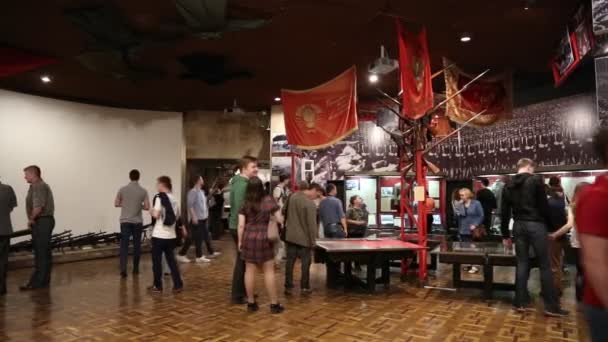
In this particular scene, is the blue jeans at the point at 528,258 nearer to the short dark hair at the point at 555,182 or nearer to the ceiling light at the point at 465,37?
the short dark hair at the point at 555,182

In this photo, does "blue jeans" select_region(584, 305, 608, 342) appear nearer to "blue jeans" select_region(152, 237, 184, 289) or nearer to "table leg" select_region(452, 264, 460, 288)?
"table leg" select_region(452, 264, 460, 288)

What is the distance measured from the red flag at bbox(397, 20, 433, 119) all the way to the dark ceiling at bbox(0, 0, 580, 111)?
0.46 meters

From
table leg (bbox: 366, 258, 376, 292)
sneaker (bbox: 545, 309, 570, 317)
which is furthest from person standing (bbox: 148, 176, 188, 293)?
→ sneaker (bbox: 545, 309, 570, 317)

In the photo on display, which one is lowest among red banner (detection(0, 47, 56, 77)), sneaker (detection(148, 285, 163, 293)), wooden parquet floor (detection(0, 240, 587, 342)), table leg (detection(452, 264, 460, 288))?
wooden parquet floor (detection(0, 240, 587, 342))

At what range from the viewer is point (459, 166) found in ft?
30.9

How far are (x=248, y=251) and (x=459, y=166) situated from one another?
6563mm

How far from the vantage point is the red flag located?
519cm

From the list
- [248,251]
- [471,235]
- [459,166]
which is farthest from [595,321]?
[459,166]

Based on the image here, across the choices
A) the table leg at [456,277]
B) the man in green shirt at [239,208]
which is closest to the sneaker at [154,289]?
the man in green shirt at [239,208]

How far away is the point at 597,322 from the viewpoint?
5.22 feet

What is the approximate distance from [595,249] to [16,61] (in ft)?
25.1

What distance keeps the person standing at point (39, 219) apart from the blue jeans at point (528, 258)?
18.7 ft

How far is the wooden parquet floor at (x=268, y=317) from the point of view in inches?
143

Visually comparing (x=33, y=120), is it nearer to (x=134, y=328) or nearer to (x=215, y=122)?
(x=215, y=122)
